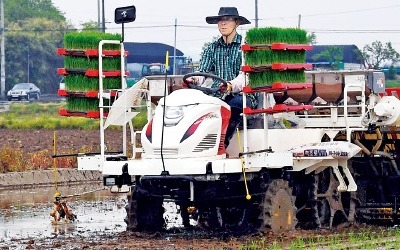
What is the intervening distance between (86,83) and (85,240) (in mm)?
2126

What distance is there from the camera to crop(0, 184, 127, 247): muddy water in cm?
1688

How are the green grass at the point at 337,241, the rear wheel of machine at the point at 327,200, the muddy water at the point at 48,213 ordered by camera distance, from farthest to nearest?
the muddy water at the point at 48,213, the rear wheel of machine at the point at 327,200, the green grass at the point at 337,241

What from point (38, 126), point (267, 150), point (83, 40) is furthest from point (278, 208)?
point (38, 126)

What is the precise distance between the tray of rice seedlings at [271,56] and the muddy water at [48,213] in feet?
10.0

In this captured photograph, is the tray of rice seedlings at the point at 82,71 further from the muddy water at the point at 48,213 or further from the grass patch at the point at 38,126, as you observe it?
the grass patch at the point at 38,126

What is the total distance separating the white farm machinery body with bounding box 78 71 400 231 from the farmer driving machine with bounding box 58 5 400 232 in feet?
0.04

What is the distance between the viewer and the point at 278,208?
15477 mm

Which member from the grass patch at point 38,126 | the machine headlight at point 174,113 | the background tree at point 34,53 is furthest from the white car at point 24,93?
the machine headlight at point 174,113

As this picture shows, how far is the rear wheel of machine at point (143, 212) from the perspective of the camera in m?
16.2

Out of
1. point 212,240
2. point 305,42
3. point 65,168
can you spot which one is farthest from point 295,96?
point 65,168

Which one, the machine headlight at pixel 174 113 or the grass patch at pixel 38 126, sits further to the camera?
the grass patch at pixel 38 126

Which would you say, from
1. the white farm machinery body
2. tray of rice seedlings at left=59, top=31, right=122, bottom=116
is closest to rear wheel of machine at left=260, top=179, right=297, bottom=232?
the white farm machinery body

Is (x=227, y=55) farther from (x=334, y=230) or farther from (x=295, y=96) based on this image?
(x=334, y=230)

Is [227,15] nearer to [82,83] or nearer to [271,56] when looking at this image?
[271,56]
